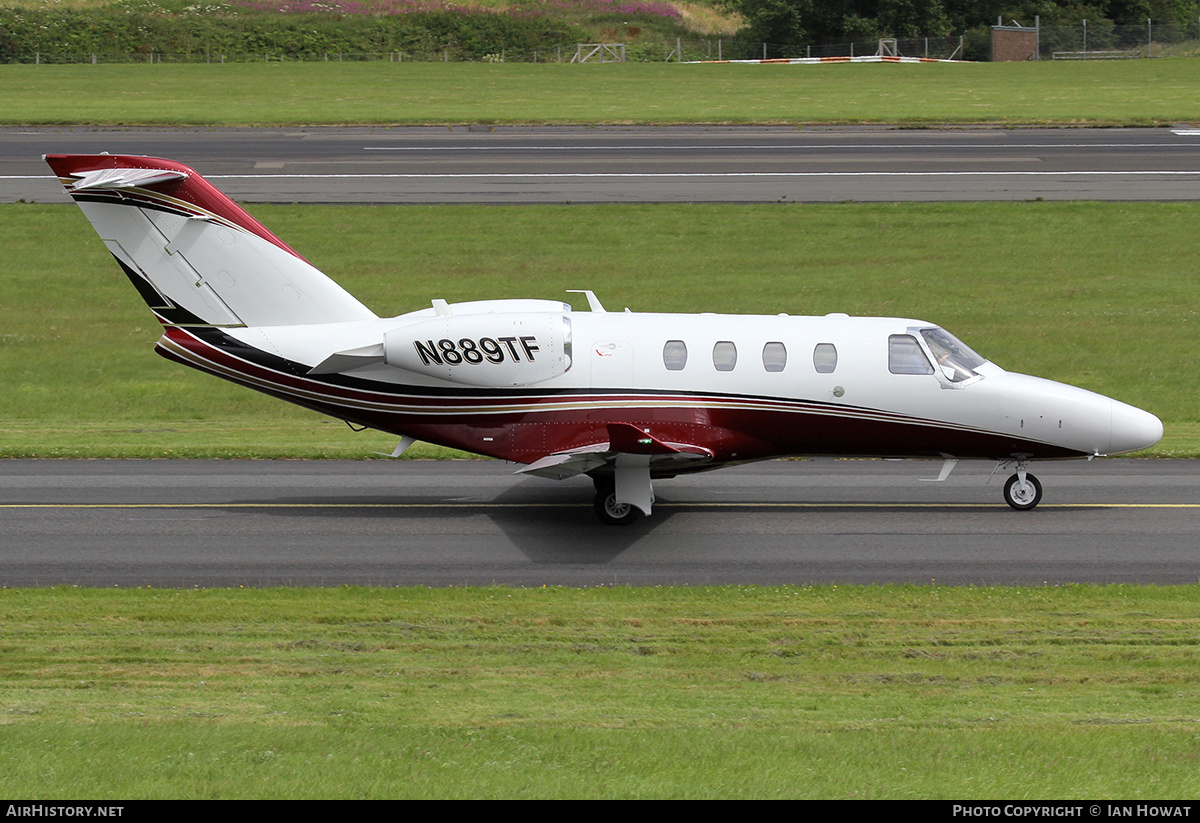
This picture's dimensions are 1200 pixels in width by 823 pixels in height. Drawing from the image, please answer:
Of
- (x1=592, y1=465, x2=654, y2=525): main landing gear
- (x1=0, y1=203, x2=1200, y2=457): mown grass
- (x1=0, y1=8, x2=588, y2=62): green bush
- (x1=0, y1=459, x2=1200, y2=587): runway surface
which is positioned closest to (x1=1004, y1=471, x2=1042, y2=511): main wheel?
(x1=0, y1=459, x2=1200, y2=587): runway surface

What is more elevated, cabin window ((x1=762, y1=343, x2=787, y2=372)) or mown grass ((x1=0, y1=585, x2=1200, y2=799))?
cabin window ((x1=762, y1=343, x2=787, y2=372))

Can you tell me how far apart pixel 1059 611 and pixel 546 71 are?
56.9 meters

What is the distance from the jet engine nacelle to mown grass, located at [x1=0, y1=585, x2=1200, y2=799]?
4093 millimetres

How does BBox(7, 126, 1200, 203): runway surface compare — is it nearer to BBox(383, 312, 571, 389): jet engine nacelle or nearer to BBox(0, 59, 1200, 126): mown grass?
BBox(0, 59, 1200, 126): mown grass

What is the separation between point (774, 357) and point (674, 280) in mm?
16635

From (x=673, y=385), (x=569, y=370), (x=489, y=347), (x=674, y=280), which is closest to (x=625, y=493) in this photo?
(x=673, y=385)

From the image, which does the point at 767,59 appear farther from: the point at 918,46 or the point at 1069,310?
Answer: the point at 1069,310

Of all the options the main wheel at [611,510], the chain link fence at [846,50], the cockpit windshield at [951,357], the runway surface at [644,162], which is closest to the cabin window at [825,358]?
the cockpit windshield at [951,357]

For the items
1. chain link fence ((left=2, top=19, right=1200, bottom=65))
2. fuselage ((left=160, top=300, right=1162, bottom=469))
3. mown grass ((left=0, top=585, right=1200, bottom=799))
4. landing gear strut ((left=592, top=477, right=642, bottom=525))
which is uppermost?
chain link fence ((left=2, top=19, right=1200, bottom=65))

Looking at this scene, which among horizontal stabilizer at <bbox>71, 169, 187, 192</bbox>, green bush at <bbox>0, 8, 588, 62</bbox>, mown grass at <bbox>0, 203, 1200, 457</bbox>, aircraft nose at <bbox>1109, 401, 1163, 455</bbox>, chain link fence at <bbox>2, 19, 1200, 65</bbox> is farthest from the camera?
chain link fence at <bbox>2, 19, 1200, 65</bbox>

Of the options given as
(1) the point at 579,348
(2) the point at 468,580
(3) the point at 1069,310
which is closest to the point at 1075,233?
(3) the point at 1069,310

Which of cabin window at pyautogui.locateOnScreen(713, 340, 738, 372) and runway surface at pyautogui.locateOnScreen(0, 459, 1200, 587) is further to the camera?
cabin window at pyautogui.locateOnScreen(713, 340, 738, 372)

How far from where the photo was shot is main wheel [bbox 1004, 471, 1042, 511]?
19109mm

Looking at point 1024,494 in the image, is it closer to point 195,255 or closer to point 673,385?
point 673,385
